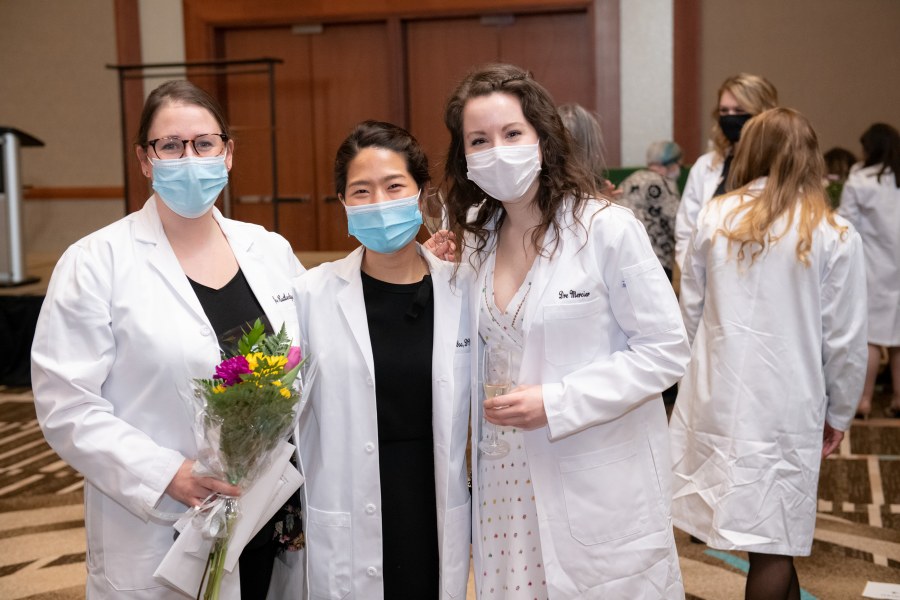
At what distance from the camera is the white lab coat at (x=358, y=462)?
1956 millimetres


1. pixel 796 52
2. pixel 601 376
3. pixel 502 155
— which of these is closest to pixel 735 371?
pixel 601 376

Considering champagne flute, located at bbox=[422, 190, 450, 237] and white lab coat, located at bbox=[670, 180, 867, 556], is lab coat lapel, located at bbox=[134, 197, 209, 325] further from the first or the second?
white lab coat, located at bbox=[670, 180, 867, 556]

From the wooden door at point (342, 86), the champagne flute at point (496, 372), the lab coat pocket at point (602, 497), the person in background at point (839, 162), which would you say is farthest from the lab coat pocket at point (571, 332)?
the wooden door at point (342, 86)

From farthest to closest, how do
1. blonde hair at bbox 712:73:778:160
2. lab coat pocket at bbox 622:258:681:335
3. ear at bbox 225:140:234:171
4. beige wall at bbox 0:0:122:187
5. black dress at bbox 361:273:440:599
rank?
beige wall at bbox 0:0:122:187, blonde hair at bbox 712:73:778:160, ear at bbox 225:140:234:171, black dress at bbox 361:273:440:599, lab coat pocket at bbox 622:258:681:335

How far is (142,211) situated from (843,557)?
Answer: 287cm

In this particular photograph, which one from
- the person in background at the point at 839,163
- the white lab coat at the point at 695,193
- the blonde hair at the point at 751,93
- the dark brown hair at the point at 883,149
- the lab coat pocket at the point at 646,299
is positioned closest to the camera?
the lab coat pocket at the point at 646,299

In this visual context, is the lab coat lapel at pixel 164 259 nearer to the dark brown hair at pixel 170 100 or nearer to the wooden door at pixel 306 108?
the dark brown hair at pixel 170 100

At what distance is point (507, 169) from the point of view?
6.35 feet

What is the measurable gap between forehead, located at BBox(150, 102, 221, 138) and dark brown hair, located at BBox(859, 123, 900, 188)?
4.65 m

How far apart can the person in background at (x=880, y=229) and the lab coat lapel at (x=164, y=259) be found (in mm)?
4601

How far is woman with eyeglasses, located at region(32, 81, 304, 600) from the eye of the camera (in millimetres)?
1838

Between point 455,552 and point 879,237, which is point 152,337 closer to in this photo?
point 455,552

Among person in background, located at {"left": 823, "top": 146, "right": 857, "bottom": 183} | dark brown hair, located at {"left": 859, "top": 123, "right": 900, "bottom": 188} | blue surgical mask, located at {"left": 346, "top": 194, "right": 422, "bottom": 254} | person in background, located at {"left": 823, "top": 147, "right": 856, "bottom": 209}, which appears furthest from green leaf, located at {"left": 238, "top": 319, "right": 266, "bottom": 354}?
person in background, located at {"left": 823, "top": 146, "right": 857, "bottom": 183}

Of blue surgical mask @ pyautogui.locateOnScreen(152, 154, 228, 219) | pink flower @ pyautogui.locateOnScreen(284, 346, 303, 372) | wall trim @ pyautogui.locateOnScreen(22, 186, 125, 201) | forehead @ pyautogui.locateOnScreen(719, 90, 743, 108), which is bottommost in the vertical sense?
pink flower @ pyautogui.locateOnScreen(284, 346, 303, 372)
